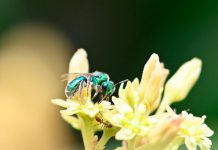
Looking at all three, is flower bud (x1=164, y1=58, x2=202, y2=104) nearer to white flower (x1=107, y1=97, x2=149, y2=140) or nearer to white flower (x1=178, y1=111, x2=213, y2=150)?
white flower (x1=178, y1=111, x2=213, y2=150)

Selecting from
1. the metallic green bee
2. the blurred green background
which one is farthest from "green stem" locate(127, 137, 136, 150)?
the blurred green background

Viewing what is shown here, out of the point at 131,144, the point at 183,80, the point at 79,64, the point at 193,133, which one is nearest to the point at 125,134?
the point at 131,144

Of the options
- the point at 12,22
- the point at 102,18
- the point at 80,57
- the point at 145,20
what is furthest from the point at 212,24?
the point at 80,57

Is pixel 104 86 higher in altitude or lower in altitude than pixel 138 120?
higher

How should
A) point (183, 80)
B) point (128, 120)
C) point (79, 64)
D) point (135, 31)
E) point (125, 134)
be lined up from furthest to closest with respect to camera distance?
point (135, 31) → point (183, 80) → point (79, 64) → point (128, 120) → point (125, 134)

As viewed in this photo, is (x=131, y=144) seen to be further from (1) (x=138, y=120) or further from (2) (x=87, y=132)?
(2) (x=87, y=132)

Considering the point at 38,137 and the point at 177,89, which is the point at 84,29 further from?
the point at 177,89

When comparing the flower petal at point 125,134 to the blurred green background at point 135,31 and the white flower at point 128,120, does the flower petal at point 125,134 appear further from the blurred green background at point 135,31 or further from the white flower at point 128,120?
the blurred green background at point 135,31

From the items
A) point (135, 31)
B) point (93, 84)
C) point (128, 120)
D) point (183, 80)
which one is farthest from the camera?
point (135, 31)
